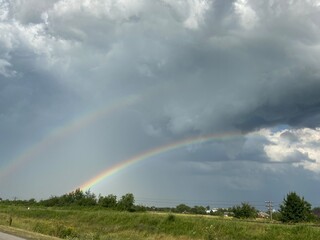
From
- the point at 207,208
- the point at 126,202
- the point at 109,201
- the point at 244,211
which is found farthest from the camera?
the point at 207,208

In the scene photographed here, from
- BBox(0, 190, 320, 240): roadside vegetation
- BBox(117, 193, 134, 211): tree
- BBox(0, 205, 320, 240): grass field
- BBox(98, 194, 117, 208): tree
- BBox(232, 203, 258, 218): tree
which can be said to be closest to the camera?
BBox(0, 205, 320, 240): grass field

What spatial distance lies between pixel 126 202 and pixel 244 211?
35257 mm

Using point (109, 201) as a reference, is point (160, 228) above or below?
below

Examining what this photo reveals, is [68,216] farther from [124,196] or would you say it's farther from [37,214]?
[124,196]

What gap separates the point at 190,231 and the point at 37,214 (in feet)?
179

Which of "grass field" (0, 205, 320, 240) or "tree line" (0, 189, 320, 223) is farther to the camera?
"tree line" (0, 189, 320, 223)

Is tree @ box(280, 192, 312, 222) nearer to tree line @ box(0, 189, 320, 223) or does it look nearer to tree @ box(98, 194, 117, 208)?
tree line @ box(0, 189, 320, 223)

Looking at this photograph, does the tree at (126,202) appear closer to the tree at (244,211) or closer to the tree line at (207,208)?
the tree line at (207,208)

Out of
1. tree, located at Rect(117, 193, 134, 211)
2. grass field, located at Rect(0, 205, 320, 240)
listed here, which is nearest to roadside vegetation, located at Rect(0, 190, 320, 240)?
grass field, located at Rect(0, 205, 320, 240)

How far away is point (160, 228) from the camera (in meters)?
63.9

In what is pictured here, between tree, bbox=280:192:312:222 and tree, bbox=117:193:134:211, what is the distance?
45.2 metres

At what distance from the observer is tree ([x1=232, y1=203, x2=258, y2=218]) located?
102 metres

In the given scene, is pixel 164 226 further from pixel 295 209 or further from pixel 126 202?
pixel 126 202

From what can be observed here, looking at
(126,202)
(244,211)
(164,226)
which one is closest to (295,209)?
(244,211)
